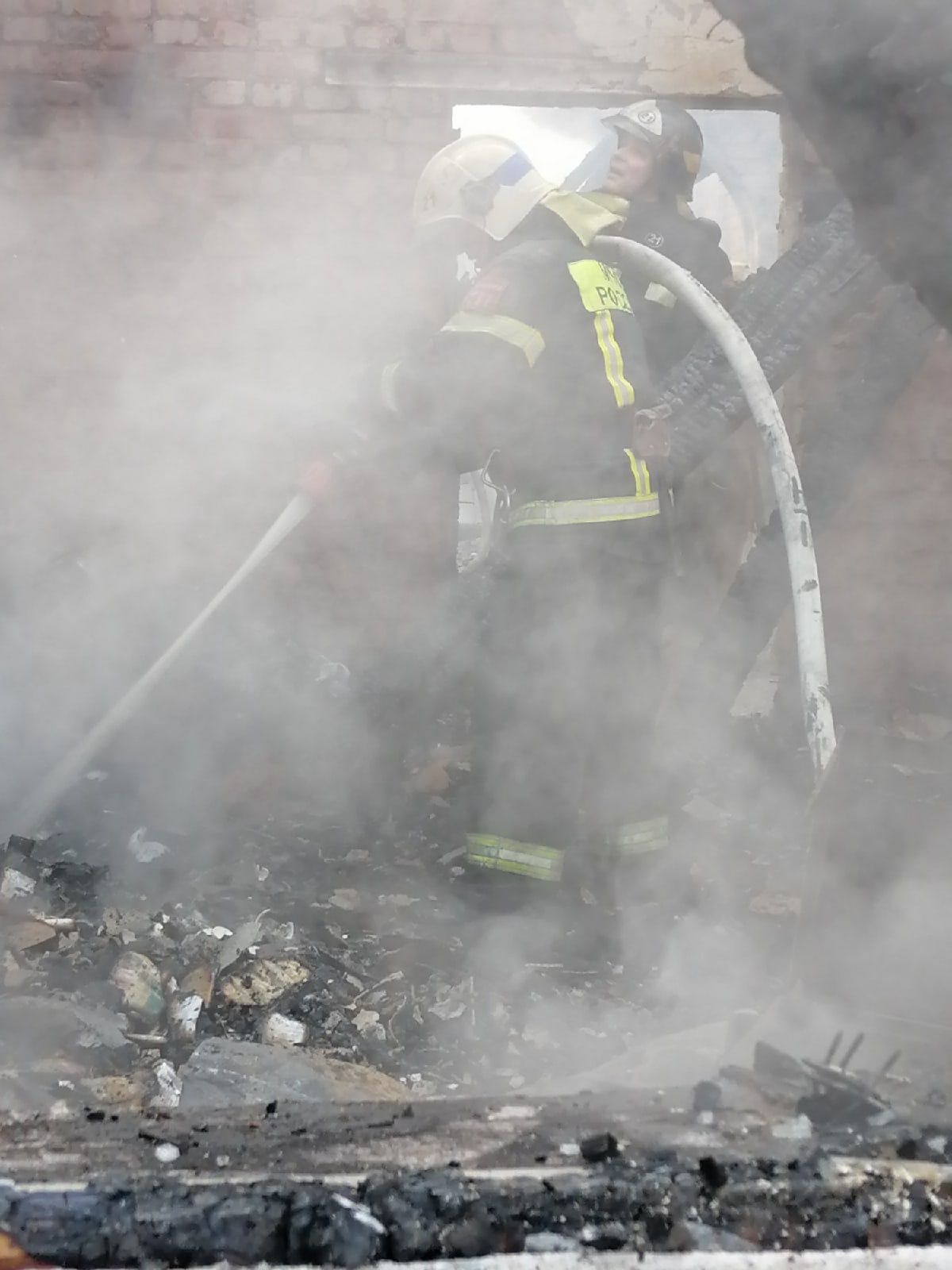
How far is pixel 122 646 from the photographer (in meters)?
3.90

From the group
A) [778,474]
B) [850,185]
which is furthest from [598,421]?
[850,185]

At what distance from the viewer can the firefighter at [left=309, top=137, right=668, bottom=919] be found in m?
3.08

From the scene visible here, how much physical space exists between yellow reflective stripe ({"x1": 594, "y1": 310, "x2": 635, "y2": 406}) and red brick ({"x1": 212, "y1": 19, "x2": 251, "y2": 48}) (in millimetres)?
2242

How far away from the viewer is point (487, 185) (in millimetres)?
3482

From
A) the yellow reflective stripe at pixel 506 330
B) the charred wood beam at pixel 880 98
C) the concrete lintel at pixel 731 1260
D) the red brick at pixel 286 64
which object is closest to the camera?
the concrete lintel at pixel 731 1260

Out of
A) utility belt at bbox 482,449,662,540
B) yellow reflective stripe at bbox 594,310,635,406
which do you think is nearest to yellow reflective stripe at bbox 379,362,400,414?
utility belt at bbox 482,449,662,540

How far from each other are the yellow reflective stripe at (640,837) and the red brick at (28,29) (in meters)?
3.81

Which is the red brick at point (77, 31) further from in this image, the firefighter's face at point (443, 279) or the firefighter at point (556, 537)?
the firefighter at point (556, 537)

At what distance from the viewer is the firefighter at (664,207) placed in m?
3.96

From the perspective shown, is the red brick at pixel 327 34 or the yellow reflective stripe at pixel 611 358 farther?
the red brick at pixel 327 34

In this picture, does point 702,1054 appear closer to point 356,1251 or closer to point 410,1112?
point 410,1112

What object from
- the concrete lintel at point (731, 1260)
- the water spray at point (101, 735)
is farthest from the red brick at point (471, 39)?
the concrete lintel at point (731, 1260)

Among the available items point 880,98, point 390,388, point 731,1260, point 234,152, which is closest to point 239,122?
point 234,152

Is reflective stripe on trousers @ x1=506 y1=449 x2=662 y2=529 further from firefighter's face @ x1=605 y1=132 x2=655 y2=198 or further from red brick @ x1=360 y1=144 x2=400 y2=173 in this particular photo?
red brick @ x1=360 y1=144 x2=400 y2=173
